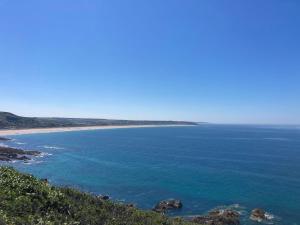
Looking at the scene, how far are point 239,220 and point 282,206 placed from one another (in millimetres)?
11542

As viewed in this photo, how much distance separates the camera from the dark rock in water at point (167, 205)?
51781 mm

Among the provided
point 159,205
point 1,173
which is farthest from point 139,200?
point 1,173

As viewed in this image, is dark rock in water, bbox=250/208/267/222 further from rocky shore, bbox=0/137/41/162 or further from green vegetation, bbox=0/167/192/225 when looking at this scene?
rocky shore, bbox=0/137/41/162

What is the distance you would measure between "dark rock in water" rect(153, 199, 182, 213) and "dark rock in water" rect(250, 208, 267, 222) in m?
10.9

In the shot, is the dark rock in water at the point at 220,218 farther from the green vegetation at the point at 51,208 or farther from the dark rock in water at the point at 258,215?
the green vegetation at the point at 51,208

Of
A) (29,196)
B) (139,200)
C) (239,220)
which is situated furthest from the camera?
(139,200)

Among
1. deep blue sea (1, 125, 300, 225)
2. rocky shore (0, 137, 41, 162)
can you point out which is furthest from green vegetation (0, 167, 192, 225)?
rocky shore (0, 137, 41, 162)

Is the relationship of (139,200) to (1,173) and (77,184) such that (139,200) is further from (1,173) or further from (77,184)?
(1,173)

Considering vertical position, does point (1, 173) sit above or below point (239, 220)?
above

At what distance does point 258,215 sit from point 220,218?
20.5 ft

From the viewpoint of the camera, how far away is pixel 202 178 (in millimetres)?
77938

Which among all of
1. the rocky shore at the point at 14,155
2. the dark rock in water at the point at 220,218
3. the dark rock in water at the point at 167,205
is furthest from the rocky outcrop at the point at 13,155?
the dark rock in water at the point at 220,218

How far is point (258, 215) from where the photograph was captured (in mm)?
49188

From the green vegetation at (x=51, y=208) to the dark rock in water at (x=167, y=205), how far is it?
19423 millimetres
